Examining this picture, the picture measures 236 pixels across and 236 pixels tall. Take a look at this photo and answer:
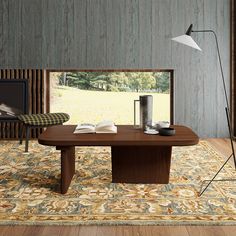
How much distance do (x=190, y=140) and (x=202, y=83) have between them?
2.78 m

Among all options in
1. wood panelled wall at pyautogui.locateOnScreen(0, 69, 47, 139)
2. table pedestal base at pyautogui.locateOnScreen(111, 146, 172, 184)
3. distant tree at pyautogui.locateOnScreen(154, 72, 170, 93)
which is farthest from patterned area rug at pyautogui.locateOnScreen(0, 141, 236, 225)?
distant tree at pyautogui.locateOnScreen(154, 72, 170, 93)

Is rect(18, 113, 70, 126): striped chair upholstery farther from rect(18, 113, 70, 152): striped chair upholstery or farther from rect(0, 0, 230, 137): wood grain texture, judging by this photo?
rect(0, 0, 230, 137): wood grain texture

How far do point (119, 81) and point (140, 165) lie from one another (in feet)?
8.52

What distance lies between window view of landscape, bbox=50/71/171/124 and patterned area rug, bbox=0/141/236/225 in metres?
1.73

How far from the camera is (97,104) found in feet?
17.2

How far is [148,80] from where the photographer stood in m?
5.21

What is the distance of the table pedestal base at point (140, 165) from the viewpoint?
9.02 ft

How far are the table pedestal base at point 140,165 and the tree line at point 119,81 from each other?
2.57 meters

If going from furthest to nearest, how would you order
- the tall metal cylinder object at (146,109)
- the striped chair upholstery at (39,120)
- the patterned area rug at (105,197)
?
the striped chair upholstery at (39,120) < the tall metal cylinder object at (146,109) < the patterned area rug at (105,197)

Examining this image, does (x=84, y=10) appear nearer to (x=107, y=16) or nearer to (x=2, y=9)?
(x=107, y=16)

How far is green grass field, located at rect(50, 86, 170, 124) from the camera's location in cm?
523

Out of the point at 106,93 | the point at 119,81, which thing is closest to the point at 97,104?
the point at 106,93

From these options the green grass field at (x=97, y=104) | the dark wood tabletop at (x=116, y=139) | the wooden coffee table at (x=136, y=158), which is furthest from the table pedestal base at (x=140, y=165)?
the green grass field at (x=97, y=104)

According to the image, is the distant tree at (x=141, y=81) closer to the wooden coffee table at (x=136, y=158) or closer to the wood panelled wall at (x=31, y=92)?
the wood panelled wall at (x=31, y=92)
